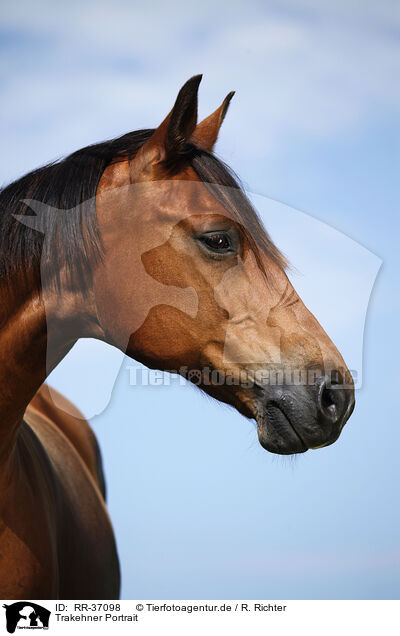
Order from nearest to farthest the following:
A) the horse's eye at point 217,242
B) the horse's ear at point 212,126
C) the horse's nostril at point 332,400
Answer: the horse's nostril at point 332,400 → the horse's eye at point 217,242 → the horse's ear at point 212,126

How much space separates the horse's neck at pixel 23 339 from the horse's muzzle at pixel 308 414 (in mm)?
678

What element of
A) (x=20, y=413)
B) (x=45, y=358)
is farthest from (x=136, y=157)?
(x=20, y=413)

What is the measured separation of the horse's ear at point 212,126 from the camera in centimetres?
225

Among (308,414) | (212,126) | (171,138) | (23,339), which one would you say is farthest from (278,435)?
(212,126)

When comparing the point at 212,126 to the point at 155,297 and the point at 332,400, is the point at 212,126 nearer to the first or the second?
the point at 155,297

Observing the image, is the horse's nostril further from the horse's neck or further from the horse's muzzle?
the horse's neck

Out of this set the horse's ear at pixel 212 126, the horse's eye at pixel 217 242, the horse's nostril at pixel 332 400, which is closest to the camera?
the horse's nostril at pixel 332 400

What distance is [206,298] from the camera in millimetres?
1863

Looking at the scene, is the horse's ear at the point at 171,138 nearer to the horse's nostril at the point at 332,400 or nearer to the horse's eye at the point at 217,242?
the horse's eye at the point at 217,242

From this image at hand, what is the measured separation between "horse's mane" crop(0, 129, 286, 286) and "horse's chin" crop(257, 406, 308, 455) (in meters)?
0.48

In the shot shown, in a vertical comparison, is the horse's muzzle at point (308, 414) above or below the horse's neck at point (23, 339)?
below
